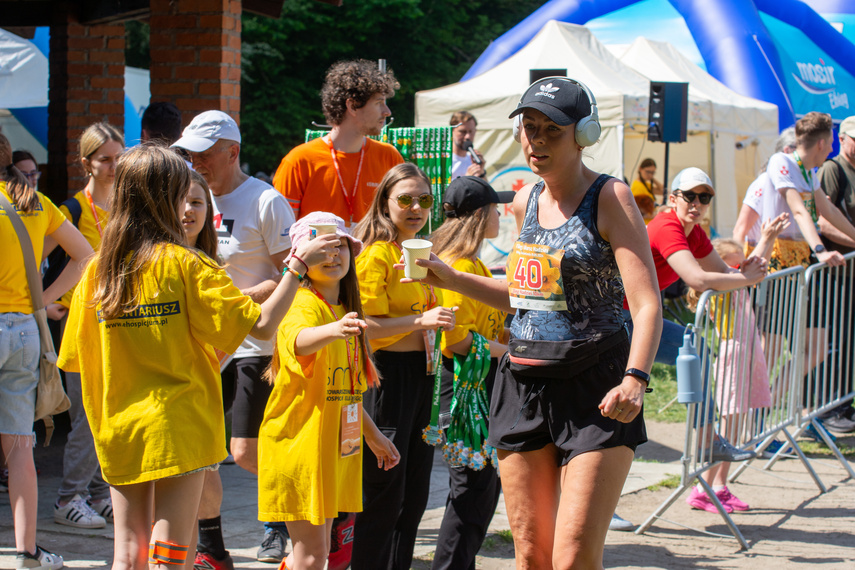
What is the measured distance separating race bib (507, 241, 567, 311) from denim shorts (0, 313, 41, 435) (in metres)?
2.45

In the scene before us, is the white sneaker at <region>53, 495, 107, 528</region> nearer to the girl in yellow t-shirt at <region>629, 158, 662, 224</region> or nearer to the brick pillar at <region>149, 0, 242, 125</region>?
the brick pillar at <region>149, 0, 242, 125</region>

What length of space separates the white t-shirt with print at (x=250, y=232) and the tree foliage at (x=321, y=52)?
19.8 metres

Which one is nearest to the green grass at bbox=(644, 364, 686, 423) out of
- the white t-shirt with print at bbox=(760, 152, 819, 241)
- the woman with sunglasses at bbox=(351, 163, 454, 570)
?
the white t-shirt with print at bbox=(760, 152, 819, 241)

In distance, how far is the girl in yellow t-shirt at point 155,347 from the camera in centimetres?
A: 307

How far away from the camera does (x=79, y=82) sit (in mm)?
8141

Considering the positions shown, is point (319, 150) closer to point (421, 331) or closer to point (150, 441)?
point (421, 331)

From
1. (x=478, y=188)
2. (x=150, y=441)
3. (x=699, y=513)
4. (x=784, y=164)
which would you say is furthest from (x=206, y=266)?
(x=784, y=164)

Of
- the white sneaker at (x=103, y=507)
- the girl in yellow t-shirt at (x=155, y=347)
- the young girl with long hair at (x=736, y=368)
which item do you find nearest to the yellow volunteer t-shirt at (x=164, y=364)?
the girl in yellow t-shirt at (x=155, y=347)

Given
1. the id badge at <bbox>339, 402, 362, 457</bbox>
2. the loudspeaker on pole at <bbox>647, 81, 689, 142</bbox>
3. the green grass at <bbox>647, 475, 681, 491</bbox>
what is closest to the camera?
the id badge at <bbox>339, 402, 362, 457</bbox>

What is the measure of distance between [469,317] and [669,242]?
1.54 m

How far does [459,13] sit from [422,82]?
275 centimetres

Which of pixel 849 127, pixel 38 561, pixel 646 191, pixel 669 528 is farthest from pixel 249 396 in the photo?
pixel 646 191

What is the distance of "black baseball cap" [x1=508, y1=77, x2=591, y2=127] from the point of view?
3039 mm

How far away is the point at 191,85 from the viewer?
675cm
